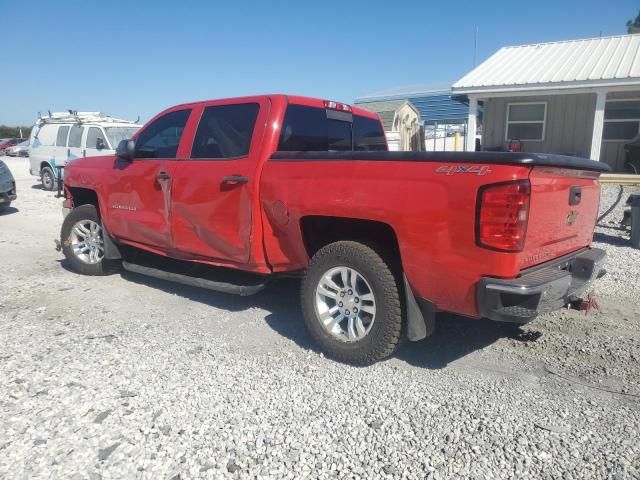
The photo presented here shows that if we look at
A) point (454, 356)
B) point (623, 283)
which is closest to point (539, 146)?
point (623, 283)

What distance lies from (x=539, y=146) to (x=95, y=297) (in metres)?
14.2

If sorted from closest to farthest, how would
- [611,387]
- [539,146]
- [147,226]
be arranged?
[611,387] < [147,226] < [539,146]

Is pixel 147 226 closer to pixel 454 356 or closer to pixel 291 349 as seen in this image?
pixel 291 349

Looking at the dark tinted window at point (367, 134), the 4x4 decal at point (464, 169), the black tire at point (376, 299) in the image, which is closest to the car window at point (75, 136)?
the dark tinted window at point (367, 134)

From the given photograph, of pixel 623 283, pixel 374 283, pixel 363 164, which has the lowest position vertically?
pixel 623 283

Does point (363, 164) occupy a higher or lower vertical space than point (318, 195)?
higher

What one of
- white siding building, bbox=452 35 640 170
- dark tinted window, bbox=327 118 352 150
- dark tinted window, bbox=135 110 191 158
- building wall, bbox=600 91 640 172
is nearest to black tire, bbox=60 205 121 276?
dark tinted window, bbox=135 110 191 158

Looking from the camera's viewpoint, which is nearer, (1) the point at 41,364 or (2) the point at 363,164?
(2) the point at 363,164

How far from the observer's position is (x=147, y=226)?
16.2 feet

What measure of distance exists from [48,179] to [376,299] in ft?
50.2

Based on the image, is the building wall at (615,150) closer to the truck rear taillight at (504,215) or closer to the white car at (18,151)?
the truck rear taillight at (504,215)

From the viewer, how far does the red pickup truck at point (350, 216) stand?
283 cm

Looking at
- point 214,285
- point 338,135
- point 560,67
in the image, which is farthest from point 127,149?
point 560,67

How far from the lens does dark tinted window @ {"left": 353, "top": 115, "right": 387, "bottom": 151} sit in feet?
16.4
